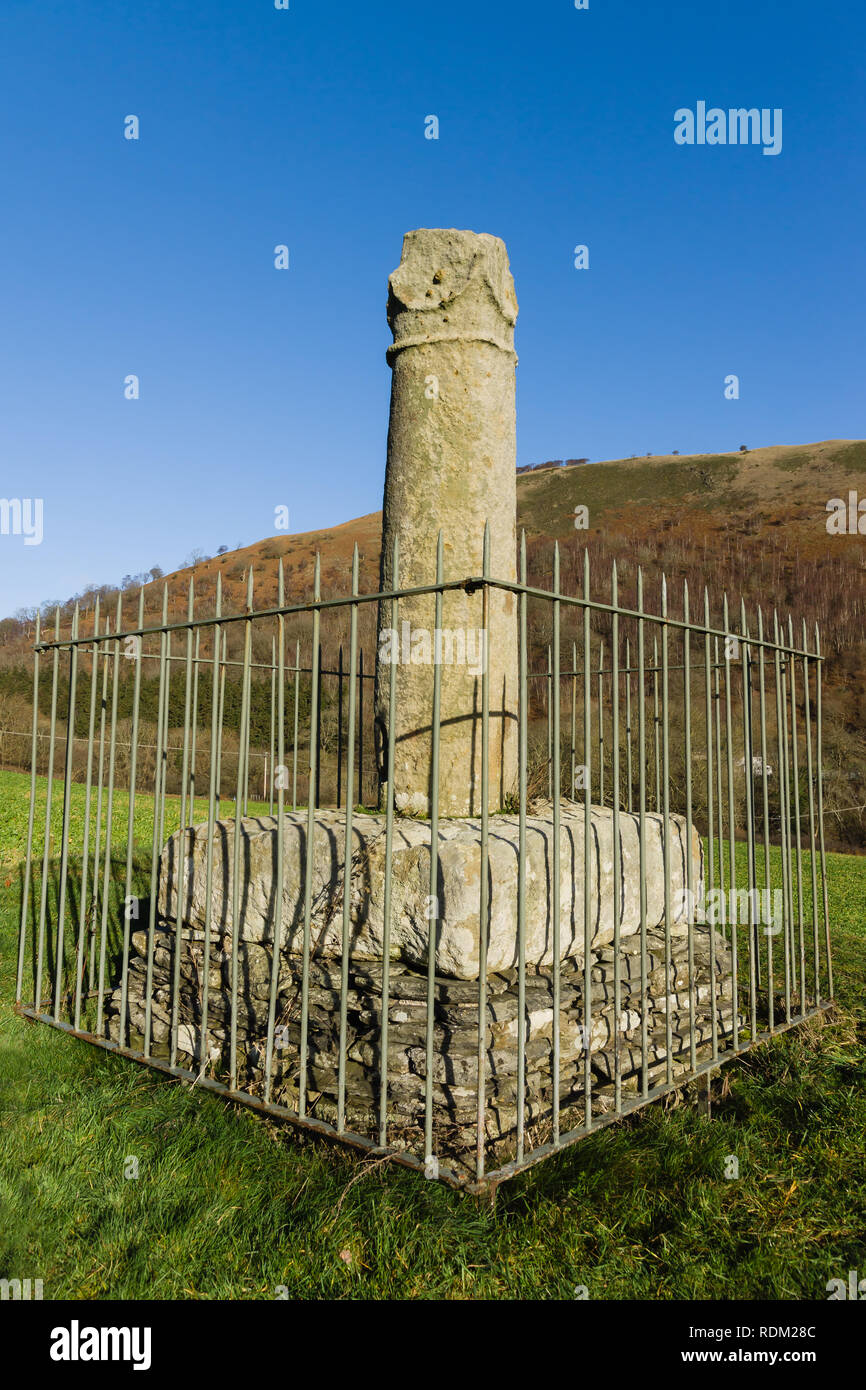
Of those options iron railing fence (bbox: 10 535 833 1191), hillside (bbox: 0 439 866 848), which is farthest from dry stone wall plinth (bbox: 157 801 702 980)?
hillside (bbox: 0 439 866 848)

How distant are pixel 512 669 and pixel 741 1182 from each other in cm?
254

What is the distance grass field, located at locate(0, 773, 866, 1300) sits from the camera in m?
2.60

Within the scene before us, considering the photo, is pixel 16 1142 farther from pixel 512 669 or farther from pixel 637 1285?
pixel 512 669

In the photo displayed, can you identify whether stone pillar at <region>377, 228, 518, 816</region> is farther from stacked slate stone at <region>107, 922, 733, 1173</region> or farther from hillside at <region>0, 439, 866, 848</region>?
hillside at <region>0, 439, 866, 848</region>

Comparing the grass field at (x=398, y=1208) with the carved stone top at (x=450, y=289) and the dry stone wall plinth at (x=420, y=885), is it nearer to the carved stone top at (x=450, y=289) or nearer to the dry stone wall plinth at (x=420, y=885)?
the dry stone wall plinth at (x=420, y=885)

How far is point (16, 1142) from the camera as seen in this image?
342 cm

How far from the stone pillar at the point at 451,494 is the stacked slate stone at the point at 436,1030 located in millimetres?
1003

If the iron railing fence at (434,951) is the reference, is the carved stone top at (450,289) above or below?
above

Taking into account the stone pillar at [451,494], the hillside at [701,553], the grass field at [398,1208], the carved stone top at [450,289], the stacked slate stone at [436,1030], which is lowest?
the grass field at [398,1208]

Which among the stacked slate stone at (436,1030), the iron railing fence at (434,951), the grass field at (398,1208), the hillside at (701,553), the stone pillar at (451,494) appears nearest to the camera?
the grass field at (398,1208)

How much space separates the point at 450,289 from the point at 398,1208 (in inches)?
167

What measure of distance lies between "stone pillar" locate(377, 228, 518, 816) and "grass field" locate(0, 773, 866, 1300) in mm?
1686

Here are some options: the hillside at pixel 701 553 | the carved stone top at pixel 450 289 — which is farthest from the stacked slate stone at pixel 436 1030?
the hillside at pixel 701 553

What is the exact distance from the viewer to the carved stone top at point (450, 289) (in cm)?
448
